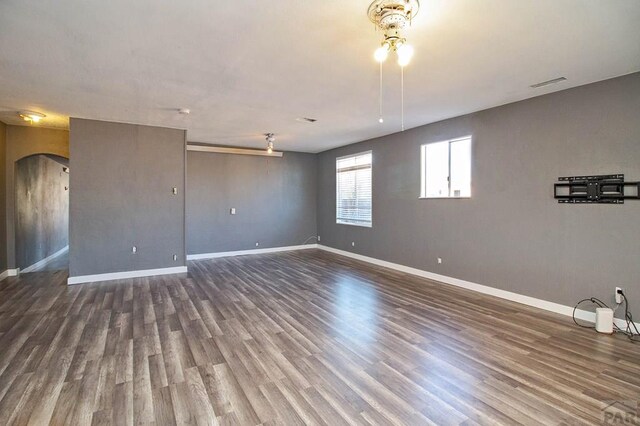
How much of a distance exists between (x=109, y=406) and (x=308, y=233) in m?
7.02

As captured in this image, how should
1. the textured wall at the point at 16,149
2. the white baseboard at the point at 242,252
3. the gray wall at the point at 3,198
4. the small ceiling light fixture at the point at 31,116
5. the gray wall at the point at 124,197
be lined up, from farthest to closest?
1. the white baseboard at the point at 242,252
2. the textured wall at the point at 16,149
3. the gray wall at the point at 3,198
4. the gray wall at the point at 124,197
5. the small ceiling light fixture at the point at 31,116

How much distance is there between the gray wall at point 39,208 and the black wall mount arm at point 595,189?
29.5ft

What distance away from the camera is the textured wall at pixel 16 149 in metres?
5.58

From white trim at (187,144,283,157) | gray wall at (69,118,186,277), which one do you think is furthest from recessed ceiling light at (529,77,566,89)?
white trim at (187,144,283,157)

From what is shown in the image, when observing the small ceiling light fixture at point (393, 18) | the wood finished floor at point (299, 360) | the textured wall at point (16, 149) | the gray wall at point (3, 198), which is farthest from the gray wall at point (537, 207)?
the gray wall at point (3, 198)

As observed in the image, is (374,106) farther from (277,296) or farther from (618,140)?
(277,296)

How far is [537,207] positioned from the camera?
4.02 meters

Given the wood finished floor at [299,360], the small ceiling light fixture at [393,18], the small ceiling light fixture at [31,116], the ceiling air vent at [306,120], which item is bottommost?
the wood finished floor at [299,360]

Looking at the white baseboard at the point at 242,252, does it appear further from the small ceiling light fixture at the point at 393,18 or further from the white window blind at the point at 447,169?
the small ceiling light fixture at the point at 393,18

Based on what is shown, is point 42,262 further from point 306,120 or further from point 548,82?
point 548,82

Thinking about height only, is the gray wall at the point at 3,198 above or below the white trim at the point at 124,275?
above

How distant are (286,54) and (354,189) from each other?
5.01 metres

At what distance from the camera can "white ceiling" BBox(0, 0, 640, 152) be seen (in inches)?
86.8

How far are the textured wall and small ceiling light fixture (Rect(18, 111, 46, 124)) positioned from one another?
654 millimetres
